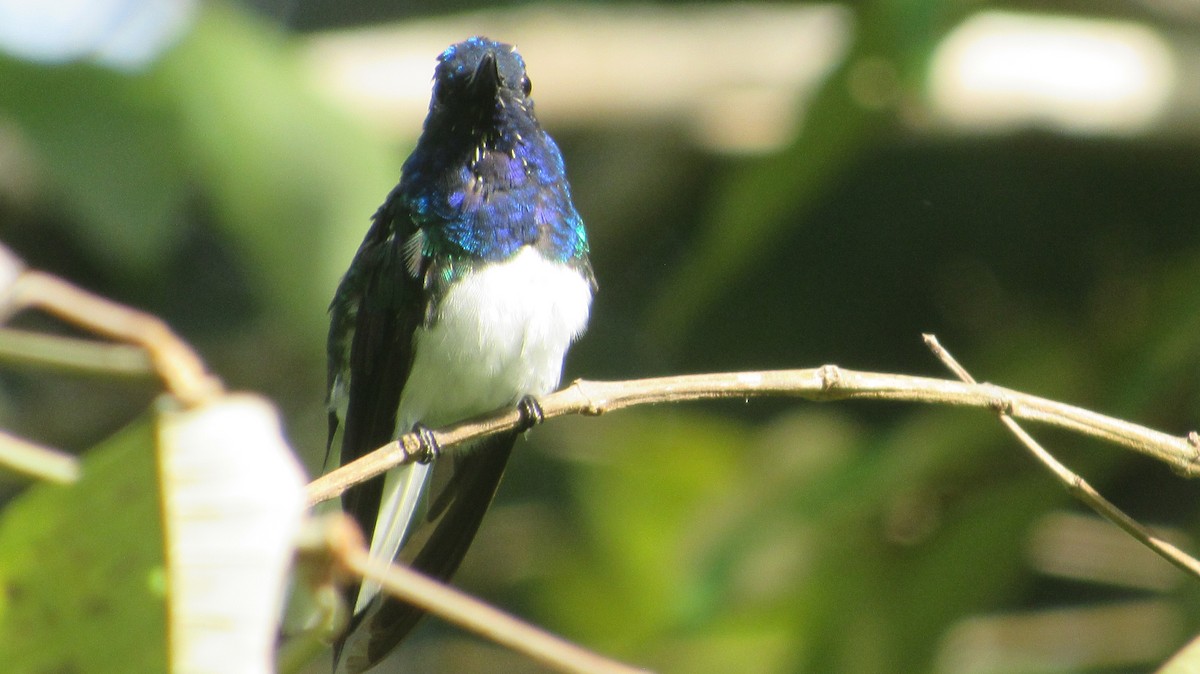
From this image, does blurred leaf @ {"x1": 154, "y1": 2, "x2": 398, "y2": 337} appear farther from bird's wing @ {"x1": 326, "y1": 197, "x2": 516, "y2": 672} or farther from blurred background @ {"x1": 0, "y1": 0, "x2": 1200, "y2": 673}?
bird's wing @ {"x1": 326, "y1": 197, "x2": 516, "y2": 672}

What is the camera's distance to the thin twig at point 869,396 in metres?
1.46

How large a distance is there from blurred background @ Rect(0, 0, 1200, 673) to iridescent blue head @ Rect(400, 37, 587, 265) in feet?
1.71

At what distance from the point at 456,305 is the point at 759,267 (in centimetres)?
274

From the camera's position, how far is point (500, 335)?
2.70 metres

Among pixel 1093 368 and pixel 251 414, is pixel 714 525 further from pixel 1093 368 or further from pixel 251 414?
pixel 251 414

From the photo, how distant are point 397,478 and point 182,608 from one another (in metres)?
2.25

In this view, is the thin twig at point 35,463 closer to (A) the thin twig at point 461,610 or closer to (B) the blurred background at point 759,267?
(A) the thin twig at point 461,610

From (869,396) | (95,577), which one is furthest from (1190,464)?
(95,577)

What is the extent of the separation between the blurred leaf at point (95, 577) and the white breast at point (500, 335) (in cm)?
181

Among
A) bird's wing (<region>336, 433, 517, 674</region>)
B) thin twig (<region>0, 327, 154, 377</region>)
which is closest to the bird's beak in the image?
bird's wing (<region>336, 433, 517, 674</region>)

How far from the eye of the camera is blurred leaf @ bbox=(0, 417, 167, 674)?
0.84 m

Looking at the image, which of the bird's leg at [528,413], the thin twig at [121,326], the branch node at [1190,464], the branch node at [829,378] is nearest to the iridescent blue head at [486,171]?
the bird's leg at [528,413]

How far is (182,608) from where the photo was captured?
31.6 inches

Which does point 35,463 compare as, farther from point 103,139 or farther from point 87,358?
point 103,139
